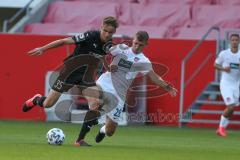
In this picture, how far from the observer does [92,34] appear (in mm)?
14430

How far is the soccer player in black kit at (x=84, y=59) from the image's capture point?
14258 mm

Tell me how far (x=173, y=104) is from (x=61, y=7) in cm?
544

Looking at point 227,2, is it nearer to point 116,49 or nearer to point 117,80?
point 117,80

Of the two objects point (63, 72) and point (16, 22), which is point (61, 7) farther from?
point (63, 72)

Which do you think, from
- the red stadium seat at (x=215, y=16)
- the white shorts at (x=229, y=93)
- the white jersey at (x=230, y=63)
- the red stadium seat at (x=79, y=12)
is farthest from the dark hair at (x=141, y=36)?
the red stadium seat at (x=79, y=12)

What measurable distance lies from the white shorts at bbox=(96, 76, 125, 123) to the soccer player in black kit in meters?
0.20

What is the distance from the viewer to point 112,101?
49.1 feet

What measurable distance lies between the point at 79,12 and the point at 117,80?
40.2 feet

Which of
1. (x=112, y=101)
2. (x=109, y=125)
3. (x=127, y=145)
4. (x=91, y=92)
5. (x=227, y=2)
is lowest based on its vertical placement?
(x=127, y=145)

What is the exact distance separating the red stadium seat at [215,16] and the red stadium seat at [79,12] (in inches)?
97.5

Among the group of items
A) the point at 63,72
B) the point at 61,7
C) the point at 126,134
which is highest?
the point at 61,7

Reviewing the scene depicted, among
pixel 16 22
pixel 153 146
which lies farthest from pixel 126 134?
pixel 16 22

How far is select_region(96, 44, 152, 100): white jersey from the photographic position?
14.7 m

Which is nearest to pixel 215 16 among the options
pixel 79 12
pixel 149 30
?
pixel 149 30
